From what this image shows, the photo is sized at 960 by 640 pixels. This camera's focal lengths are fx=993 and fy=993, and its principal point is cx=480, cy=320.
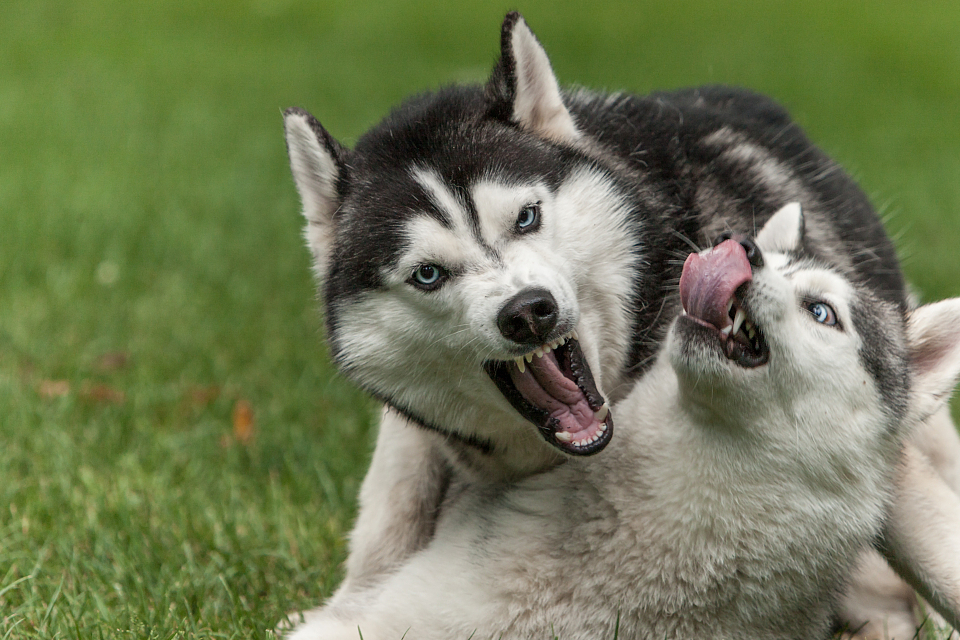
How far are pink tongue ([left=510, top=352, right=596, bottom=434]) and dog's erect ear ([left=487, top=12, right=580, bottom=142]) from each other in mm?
1018

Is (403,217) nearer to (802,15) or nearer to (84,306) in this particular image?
(84,306)

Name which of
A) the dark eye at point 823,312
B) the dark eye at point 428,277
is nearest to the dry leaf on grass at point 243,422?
the dark eye at point 428,277

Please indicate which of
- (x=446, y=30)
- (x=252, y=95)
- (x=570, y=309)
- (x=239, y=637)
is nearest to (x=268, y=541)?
(x=239, y=637)

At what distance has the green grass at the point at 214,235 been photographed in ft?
14.8

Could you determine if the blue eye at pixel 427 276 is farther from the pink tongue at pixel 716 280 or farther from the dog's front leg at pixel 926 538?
the dog's front leg at pixel 926 538

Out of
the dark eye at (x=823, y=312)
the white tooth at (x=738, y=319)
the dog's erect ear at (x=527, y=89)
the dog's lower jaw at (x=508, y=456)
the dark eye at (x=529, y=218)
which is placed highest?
the dog's erect ear at (x=527, y=89)

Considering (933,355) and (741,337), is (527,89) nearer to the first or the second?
(741,337)

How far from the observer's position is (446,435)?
13.1 feet

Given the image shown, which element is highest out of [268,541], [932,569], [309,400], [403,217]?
[403,217]

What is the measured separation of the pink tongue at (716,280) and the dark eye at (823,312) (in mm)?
333

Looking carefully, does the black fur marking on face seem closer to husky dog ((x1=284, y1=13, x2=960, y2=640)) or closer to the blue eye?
husky dog ((x1=284, y1=13, x2=960, y2=640))

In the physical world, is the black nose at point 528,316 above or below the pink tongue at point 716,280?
below

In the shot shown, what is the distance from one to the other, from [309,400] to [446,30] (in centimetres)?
1288

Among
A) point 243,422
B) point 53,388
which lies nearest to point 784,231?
point 243,422
